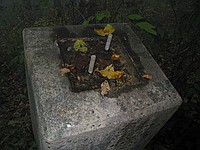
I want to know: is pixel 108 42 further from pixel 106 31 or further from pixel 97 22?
pixel 97 22

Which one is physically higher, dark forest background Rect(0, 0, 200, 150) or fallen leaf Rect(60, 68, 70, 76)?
fallen leaf Rect(60, 68, 70, 76)

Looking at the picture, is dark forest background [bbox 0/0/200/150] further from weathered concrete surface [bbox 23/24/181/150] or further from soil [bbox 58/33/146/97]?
weathered concrete surface [bbox 23/24/181/150]

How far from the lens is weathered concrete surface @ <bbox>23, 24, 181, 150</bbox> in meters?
1.46

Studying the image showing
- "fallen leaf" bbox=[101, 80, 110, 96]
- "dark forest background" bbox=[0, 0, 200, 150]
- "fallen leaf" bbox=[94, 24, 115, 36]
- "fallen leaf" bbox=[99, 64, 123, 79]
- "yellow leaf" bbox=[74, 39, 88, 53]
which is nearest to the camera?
"fallen leaf" bbox=[101, 80, 110, 96]

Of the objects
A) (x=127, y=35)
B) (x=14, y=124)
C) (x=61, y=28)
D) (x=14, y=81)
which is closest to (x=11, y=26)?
(x=14, y=81)

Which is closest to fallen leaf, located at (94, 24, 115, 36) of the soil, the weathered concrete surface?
the soil

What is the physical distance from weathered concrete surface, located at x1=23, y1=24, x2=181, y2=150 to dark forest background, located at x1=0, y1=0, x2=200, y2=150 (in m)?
0.57

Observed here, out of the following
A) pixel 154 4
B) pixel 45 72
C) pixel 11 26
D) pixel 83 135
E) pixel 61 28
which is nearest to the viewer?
pixel 83 135

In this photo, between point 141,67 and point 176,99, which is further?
point 141,67

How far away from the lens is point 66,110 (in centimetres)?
152

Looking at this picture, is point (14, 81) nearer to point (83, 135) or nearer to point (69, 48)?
point (69, 48)

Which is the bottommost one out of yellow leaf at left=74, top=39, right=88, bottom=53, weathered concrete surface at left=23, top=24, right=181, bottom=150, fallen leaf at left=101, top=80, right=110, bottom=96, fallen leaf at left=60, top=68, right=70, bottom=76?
weathered concrete surface at left=23, top=24, right=181, bottom=150

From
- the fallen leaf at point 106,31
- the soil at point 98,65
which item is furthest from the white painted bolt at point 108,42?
the fallen leaf at point 106,31

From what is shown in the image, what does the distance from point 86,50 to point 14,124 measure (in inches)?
64.2
